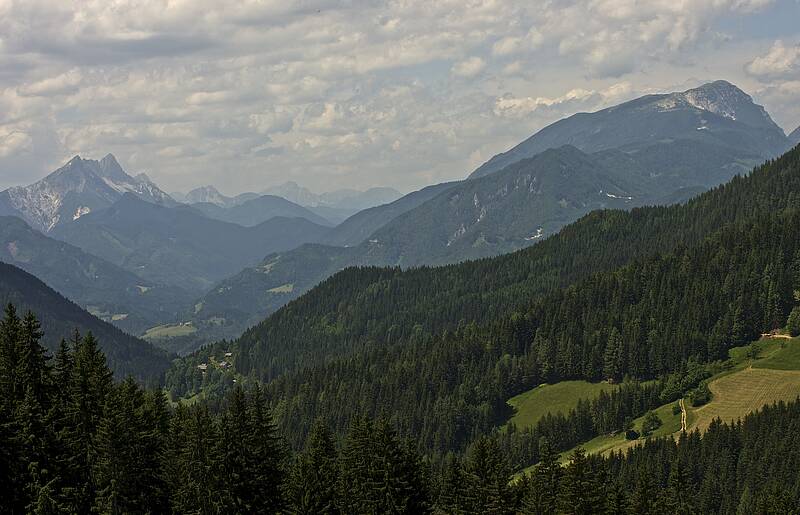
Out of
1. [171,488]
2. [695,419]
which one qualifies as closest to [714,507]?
[695,419]

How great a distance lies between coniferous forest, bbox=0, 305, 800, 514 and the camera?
215ft

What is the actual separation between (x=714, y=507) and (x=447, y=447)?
7834cm

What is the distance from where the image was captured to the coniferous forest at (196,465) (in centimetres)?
6544

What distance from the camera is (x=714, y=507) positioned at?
127 metres

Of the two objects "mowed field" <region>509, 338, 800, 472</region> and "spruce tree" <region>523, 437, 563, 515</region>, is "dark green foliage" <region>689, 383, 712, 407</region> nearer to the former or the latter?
"mowed field" <region>509, 338, 800, 472</region>

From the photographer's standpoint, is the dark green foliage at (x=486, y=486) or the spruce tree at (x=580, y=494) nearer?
the dark green foliage at (x=486, y=486)

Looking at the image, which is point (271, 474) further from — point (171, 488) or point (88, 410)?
point (88, 410)

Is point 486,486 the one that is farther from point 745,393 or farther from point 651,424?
point 745,393

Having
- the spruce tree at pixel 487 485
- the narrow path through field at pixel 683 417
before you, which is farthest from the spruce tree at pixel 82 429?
the narrow path through field at pixel 683 417

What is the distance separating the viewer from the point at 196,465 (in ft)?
221

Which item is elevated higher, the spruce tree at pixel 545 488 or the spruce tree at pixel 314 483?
the spruce tree at pixel 314 483

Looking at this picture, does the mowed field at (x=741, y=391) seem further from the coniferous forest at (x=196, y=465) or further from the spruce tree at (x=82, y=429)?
the spruce tree at (x=82, y=429)

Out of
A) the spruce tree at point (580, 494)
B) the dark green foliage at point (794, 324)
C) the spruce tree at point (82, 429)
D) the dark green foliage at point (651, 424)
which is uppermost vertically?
the spruce tree at point (82, 429)

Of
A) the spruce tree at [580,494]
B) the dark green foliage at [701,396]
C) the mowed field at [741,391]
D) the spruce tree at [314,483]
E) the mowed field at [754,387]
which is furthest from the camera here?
the dark green foliage at [701,396]
